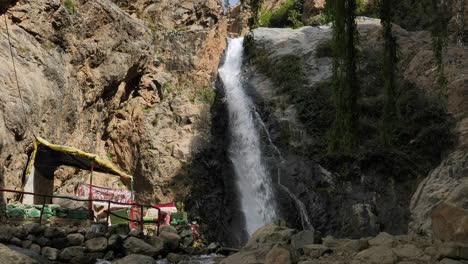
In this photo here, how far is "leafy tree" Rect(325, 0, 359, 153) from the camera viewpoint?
667 centimetres

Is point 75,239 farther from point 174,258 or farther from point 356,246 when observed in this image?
point 356,246

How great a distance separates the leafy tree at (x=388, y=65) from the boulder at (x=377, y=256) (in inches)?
77.6

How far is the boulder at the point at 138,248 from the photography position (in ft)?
33.1

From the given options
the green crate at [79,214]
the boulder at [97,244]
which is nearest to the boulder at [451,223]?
the boulder at [97,244]

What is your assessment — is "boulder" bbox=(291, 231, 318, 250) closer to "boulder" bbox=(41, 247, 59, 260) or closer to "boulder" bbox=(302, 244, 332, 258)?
"boulder" bbox=(302, 244, 332, 258)

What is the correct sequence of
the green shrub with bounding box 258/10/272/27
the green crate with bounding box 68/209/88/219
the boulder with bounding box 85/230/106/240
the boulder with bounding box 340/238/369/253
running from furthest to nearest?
1. the green shrub with bounding box 258/10/272/27
2. the green crate with bounding box 68/209/88/219
3. the boulder with bounding box 85/230/106/240
4. the boulder with bounding box 340/238/369/253

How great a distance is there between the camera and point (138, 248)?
10.2 meters

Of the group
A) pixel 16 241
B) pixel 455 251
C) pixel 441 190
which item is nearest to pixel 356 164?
pixel 441 190

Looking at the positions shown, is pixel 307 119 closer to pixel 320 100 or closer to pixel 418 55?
pixel 320 100

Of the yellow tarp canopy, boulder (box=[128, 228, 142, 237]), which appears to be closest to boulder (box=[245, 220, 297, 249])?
boulder (box=[128, 228, 142, 237])

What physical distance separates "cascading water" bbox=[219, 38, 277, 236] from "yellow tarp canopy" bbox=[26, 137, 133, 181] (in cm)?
708

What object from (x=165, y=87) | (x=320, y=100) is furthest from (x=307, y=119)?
(x=165, y=87)

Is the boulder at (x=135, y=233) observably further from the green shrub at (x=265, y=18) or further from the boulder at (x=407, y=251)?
the green shrub at (x=265, y=18)

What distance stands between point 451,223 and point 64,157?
13.3 meters
